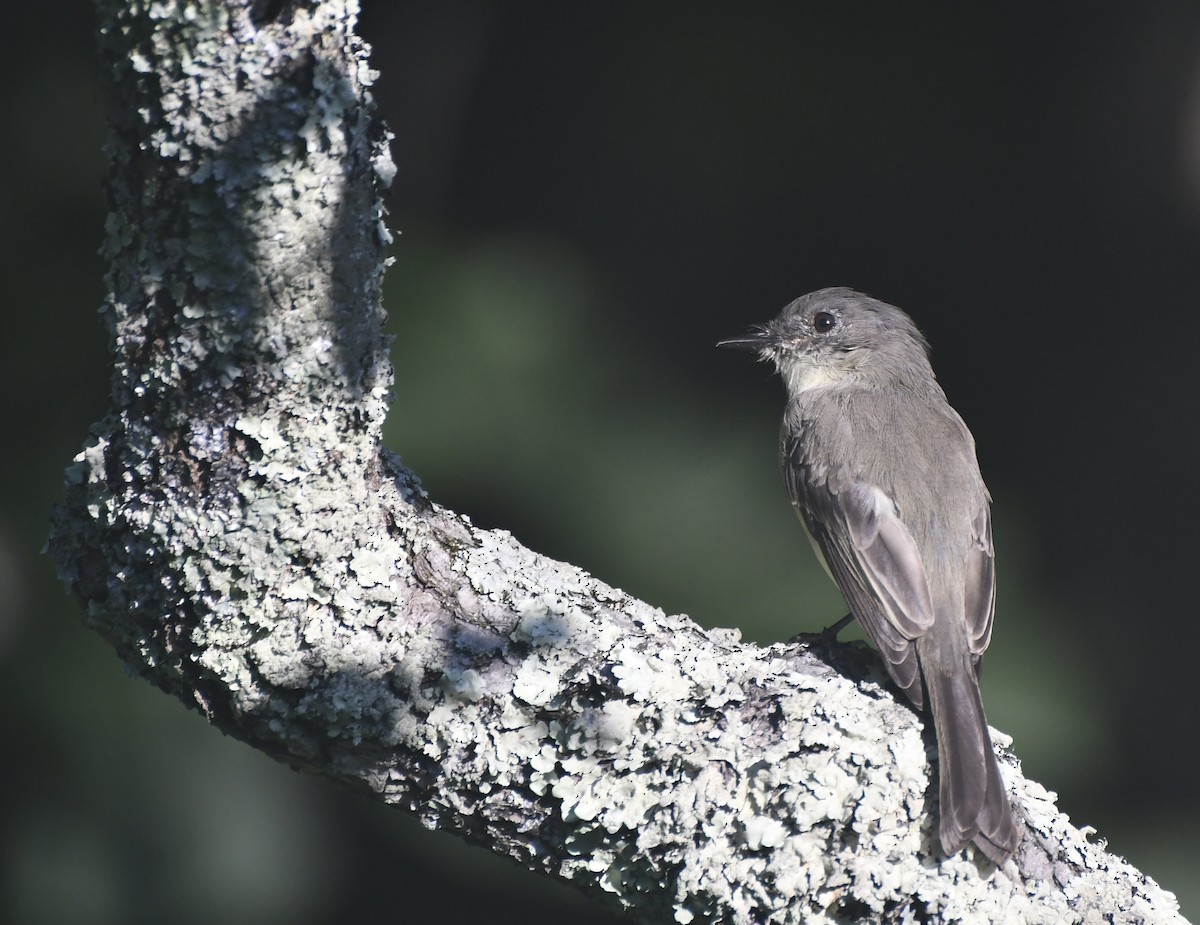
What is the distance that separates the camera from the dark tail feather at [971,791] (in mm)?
2186

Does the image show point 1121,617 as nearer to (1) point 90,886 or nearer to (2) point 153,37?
(1) point 90,886

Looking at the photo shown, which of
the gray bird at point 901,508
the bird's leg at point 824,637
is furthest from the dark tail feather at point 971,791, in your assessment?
the bird's leg at point 824,637

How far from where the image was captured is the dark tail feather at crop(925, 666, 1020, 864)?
7.17ft

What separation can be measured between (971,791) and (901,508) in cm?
128

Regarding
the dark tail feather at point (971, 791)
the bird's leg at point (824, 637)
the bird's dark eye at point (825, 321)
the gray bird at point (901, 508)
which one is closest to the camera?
the dark tail feather at point (971, 791)

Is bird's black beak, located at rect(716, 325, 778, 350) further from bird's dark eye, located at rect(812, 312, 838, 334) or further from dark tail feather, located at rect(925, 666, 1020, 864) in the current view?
dark tail feather, located at rect(925, 666, 1020, 864)

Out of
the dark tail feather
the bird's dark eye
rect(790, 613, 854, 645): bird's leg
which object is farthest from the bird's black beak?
the dark tail feather

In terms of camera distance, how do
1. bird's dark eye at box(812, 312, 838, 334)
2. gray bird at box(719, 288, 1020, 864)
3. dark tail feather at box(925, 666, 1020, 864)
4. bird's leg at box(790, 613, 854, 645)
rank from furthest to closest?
bird's dark eye at box(812, 312, 838, 334) < bird's leg at box(790, 613, 854, 645) < gray bird at box(719, 288, 1020, 864) < dark tail feather at box(925, 666, 1020, 864)

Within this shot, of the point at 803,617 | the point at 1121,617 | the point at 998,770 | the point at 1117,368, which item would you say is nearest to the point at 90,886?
the point at 803,617

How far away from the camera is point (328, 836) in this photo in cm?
424

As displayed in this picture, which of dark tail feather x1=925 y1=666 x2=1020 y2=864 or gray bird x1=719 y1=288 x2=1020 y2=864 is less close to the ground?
gray bird x1=719 y1=288 x2=1020 y2=864

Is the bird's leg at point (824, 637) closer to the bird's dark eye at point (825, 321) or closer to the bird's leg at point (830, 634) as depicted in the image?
the bird's leg at point (830, 634)

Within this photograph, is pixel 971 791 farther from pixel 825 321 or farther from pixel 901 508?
pixel 825 321

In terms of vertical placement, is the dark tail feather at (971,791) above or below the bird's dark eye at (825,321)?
below
